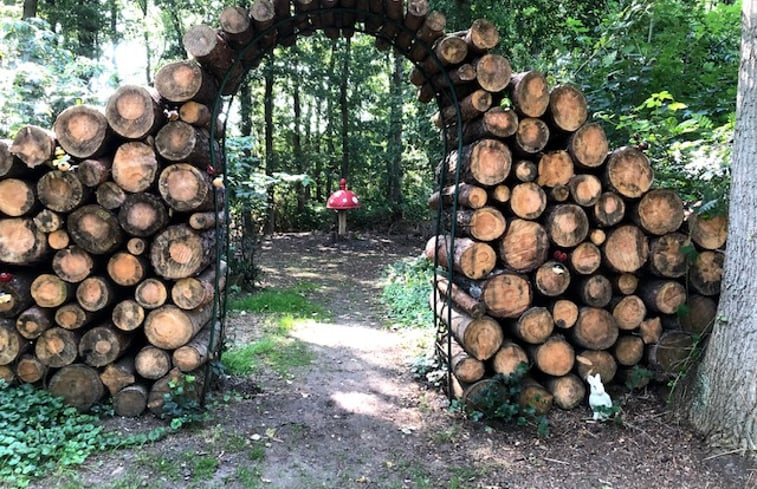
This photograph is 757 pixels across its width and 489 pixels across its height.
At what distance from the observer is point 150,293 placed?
3.29 meters

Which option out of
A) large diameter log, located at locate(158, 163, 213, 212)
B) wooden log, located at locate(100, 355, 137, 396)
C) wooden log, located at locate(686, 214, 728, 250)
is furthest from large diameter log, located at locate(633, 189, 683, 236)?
wooden log, located at locate(100, 355, 137, 396)

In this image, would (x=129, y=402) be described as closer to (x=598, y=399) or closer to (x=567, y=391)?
(x=567, y=391)

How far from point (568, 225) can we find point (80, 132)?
3326mm

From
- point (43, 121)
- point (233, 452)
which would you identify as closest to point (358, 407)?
point (233, 452)

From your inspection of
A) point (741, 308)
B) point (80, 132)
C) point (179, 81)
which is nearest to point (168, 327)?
point (80, 132)

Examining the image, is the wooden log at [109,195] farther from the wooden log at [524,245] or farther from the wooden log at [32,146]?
the wooden log at [524,245]

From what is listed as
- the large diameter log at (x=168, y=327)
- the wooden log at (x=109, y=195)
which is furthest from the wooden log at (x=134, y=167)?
the large diameter log at (x=168, y=327)

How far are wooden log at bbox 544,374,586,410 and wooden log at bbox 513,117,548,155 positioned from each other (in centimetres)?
168

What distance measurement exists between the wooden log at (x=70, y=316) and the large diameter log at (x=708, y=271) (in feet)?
14.0

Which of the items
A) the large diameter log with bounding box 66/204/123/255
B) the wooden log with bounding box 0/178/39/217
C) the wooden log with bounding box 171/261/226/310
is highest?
the wooden log with bounding box 0/178/39/217

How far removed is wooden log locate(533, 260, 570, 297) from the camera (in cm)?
344

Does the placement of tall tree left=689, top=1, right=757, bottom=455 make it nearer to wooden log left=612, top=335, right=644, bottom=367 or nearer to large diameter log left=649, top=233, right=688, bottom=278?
large diameter log left=649, top=233, right=688, bottom=278

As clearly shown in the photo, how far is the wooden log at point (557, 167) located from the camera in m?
3.47

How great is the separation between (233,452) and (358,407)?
42.2 inches
